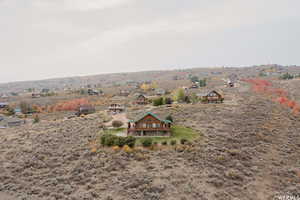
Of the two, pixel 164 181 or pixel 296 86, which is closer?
pixel 164 181

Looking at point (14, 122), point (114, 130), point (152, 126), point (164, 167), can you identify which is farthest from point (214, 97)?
point (14, 122)

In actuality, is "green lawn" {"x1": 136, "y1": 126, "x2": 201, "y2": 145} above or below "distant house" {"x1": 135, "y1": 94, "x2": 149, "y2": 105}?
below

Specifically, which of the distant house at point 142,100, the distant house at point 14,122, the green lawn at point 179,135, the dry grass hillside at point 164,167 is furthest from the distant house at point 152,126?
the distant house at point 14,122

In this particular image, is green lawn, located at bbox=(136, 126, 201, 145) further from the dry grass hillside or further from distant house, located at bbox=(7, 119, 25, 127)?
distant house, located at bbox=(7, 119, 25, 127)

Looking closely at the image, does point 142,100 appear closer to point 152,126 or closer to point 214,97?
point 214,97

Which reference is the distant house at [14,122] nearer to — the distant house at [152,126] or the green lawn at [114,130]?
the green lawn at [114,130]

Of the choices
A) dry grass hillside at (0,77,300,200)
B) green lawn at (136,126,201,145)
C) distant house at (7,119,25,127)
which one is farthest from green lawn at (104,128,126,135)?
distant house at (7,119,25,127)

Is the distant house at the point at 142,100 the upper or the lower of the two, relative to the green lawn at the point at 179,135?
upper

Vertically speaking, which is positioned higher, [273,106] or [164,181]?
[273,106]

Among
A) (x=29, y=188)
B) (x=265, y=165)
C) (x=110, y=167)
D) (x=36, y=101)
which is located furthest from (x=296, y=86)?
(x=36, y=101)

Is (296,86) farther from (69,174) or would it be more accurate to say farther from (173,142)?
(69,174)

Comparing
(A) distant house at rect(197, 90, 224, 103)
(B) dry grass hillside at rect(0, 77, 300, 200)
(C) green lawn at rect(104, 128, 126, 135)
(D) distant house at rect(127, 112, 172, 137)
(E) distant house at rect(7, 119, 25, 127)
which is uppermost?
(A) distant house at rect(197, 90, 224, 103)
